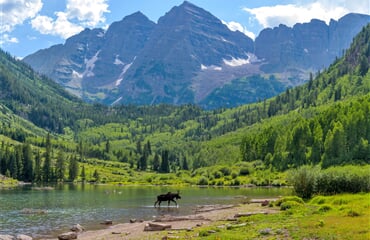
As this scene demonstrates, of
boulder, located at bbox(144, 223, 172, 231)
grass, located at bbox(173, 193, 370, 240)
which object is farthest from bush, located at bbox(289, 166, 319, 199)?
boulder, located at bbox(144, 223, 172, 231)

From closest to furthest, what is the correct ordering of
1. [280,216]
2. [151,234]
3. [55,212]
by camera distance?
[151,234] < [280,216] < [55,212]

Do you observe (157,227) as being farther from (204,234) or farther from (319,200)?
(319,200)

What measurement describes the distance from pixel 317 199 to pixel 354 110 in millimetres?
140873

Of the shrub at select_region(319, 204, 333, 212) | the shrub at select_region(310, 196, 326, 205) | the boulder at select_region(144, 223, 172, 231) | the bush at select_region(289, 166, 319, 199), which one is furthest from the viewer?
the bush at select_region(289, 166, 319, 199)

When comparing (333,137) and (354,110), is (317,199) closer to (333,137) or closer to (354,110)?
(333,137)

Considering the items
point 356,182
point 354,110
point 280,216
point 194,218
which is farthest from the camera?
point 354,110

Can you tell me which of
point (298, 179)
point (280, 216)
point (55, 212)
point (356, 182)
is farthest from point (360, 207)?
point (55, 212)

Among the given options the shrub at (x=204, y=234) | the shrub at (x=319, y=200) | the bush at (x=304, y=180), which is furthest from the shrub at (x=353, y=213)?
the bush at (x=304, y=180)

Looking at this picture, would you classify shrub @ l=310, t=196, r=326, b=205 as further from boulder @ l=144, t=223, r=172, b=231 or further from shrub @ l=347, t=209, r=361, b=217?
boulder @ l=144, t=223, r=172, b=231

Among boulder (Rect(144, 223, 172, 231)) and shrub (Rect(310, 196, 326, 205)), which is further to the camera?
shrub (Rect(310, 196, 326, 205))

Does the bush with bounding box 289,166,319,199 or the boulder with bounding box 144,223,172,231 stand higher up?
the bush with bounding box 289,166,319,199

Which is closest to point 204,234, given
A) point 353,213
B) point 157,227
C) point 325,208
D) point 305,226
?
point 305,226

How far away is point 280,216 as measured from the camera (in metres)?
52.4

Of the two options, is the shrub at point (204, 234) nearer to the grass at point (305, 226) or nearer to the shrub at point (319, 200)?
the grass at point (305, 226)
